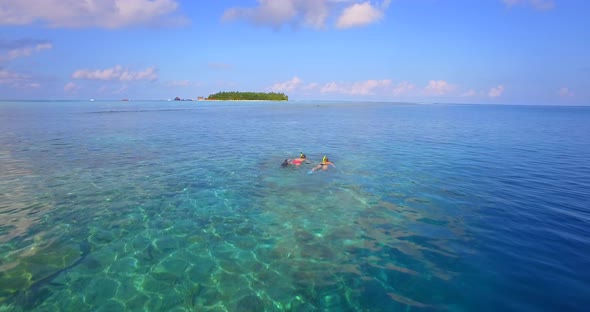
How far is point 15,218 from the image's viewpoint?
49.6 feet

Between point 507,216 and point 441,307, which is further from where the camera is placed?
point 507,216

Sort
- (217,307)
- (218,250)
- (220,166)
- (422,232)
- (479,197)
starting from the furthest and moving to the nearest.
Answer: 1. (220,166)
2. (479,197)
3. (422,232)
4. (218,250)
5. (217,307)

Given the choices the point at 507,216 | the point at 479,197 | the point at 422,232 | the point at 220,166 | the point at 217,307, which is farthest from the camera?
the point at 220,166

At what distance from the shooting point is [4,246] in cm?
1252

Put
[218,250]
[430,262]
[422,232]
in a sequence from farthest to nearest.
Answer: [422,232]
[218,250]
[430,262]

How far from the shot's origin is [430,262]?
11891 millimetres

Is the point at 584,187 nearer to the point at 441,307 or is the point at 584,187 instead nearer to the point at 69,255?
the point at 441,307

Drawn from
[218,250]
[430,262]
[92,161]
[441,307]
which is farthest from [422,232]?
[92,161]

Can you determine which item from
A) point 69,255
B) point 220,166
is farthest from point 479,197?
point 69,255

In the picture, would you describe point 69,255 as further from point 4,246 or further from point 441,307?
point 441,307

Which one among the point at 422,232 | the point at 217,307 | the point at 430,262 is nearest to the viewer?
the point at 217,307

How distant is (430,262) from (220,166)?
19750 mm

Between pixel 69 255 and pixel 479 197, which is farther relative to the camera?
pixel 479 197

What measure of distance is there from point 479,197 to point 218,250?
1638cm
